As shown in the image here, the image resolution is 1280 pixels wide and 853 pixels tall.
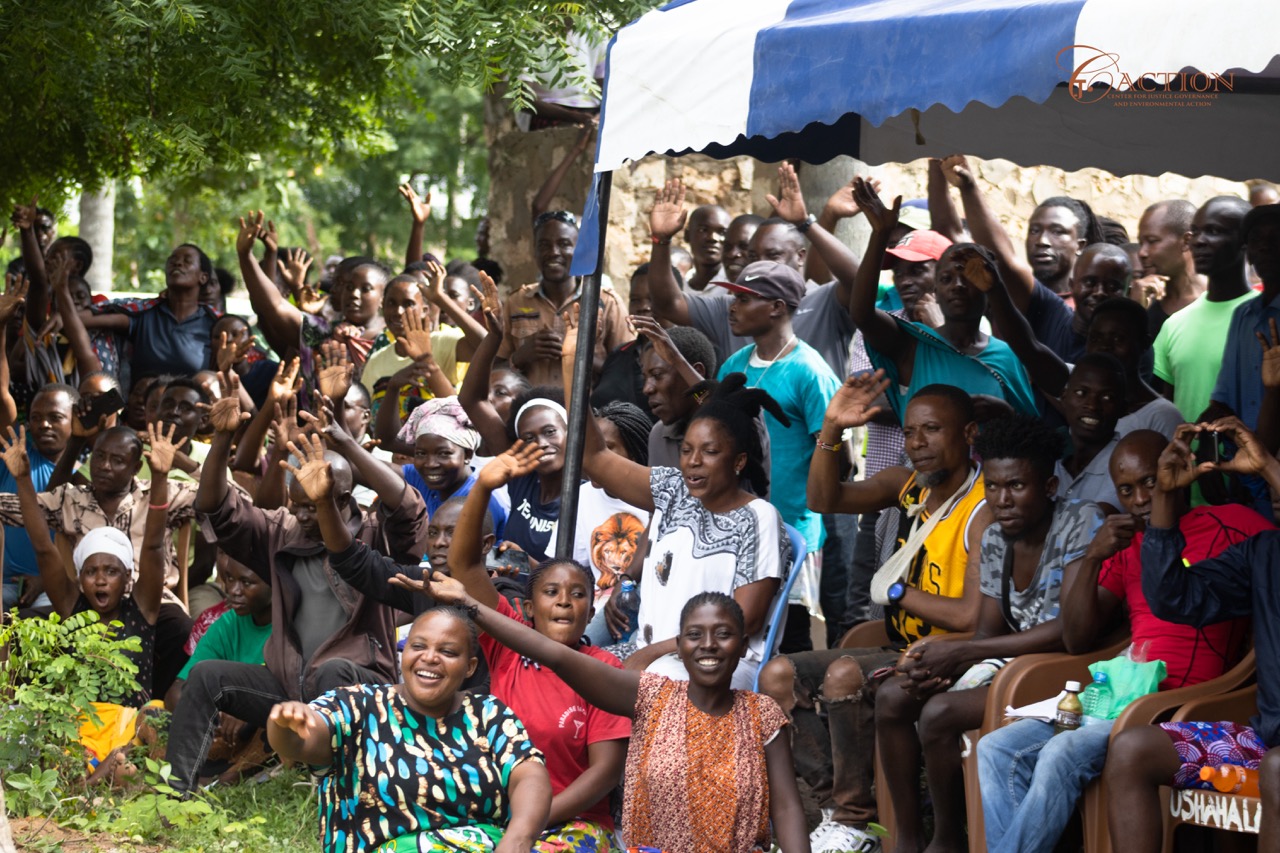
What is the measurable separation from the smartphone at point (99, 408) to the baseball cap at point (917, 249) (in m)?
4.11

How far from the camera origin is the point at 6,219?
10.6 meters

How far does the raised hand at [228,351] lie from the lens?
8414mm

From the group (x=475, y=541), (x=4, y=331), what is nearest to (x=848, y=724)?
(x=475, y=541)

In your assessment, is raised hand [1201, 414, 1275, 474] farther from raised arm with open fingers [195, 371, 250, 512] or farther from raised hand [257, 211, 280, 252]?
raised hand [257, 211, 280, 252]

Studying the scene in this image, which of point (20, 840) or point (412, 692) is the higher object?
point (412, 692)

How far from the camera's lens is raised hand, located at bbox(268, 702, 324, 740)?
4160 millimetres

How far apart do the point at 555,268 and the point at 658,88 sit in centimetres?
318

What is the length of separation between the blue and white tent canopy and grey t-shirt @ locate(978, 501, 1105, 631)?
1.34m

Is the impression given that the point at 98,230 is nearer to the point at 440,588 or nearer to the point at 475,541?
the point at 475,541

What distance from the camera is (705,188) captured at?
35.7 feet

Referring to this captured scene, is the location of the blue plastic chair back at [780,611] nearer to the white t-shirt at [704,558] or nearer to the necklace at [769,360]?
the white t-shirt at [704,558]

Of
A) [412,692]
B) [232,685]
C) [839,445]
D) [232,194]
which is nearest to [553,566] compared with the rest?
[412,692]

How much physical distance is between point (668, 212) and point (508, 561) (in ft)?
5.63

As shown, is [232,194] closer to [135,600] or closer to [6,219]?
[6,219]
